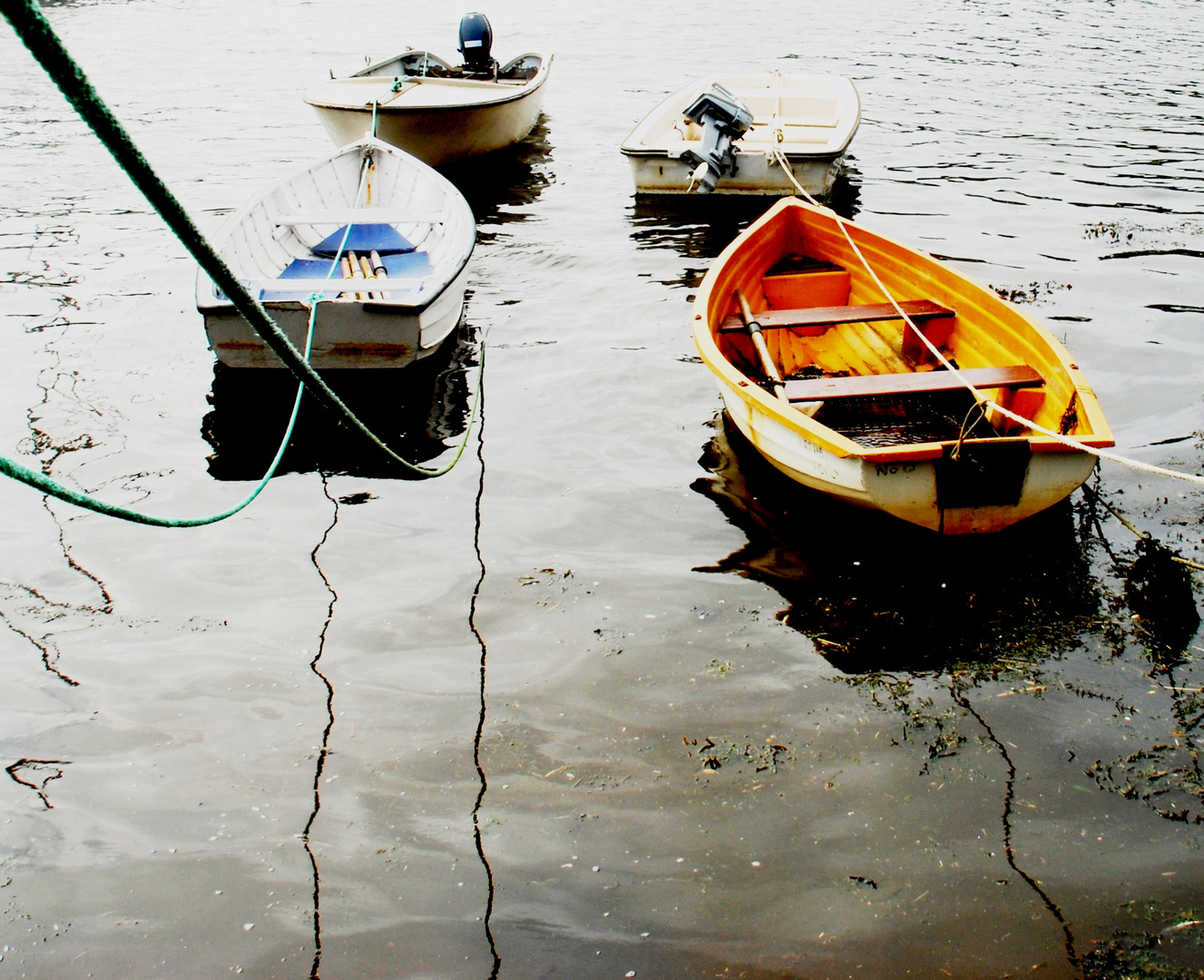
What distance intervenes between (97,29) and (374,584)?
27.3 metres

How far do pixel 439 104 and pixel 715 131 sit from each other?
3.63 m

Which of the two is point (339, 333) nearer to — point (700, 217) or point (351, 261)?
point (351, 261)

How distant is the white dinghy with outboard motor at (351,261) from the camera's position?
667 centimetres

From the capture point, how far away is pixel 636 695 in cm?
431

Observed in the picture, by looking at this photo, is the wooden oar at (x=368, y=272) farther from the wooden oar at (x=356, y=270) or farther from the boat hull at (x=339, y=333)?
the boat hull at (x=339, y=333)

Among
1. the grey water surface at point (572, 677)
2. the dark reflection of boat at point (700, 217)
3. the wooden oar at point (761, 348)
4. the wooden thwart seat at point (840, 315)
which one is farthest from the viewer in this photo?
the dark reflection of boat at point (700, 217)

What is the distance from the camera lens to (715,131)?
1053 centimetres

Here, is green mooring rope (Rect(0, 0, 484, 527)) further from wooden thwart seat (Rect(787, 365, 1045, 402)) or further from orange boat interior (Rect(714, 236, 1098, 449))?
wooden thwart seat (Rect(787, 365, 1045, 402))

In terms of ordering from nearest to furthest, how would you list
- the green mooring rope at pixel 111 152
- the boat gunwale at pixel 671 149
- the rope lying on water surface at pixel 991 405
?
the green mooring rope at pixel 111 152, the rope lying on water surface at pixel 991 405, the boat gunwale at pixel 671 149

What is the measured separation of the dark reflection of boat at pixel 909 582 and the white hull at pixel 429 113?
819 centimetres

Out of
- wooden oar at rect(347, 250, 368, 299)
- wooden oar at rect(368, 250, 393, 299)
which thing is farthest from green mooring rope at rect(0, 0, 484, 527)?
wooden oar at rect(368, 250, 393, 299)

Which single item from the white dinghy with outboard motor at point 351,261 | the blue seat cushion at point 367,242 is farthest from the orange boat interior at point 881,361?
the blue seat cushion at point 367,242

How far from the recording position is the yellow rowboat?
4719 millimetres

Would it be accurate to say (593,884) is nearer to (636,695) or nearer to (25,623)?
(636,695)
